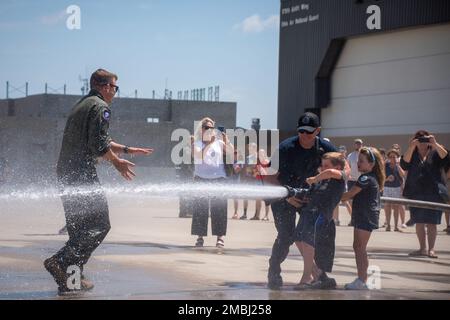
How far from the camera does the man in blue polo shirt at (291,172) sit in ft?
27.9

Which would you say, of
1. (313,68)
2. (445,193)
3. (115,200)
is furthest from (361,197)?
(313,68)

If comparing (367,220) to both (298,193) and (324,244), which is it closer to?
(324,244)

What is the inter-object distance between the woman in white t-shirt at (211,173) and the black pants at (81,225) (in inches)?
181

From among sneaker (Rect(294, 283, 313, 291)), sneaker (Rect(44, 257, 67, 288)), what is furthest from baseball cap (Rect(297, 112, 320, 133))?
sneaker (Rect(44, 257, 67, 288))

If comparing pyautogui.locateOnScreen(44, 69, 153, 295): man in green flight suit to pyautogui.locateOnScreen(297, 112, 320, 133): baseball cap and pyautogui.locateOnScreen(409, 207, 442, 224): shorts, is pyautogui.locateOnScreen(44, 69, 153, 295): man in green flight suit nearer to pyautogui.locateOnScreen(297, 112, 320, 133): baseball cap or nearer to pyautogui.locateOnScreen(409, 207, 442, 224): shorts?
pyautogui.locateOnScreen(297, 112, 320, 133): baseball cap

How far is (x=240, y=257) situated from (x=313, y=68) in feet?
85.6

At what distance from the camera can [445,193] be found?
12.4 meters

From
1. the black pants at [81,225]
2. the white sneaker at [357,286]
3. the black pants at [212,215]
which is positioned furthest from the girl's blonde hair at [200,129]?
the black pants at [81,225]

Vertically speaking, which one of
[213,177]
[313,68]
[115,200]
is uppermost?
[313,68]

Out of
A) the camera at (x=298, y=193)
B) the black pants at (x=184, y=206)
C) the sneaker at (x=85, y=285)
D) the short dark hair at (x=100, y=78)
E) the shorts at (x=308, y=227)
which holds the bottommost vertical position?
the black pants at (x=184, y=206)

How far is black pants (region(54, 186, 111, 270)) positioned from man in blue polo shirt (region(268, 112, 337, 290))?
71.7 inches

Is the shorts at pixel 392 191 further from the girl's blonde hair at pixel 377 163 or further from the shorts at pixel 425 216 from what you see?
the girl's blonde hair at pixel 377 163

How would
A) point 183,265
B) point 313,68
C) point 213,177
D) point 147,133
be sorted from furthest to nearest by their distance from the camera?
point 147,133 → point 313,68 → point 213,177 → point 183,265
